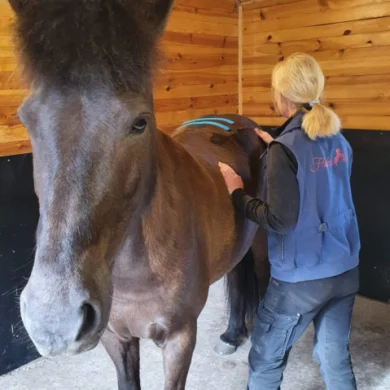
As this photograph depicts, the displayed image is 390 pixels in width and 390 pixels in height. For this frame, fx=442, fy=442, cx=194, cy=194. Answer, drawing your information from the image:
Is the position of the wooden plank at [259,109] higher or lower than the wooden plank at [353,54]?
lower

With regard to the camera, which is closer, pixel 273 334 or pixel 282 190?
pixel 282 190

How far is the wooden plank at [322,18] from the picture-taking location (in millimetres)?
2314

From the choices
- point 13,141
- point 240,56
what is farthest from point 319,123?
point 240,56

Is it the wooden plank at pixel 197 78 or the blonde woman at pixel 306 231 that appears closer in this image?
the blonde woman at pixel 306 231

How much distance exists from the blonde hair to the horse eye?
Answer: 0.59 meters

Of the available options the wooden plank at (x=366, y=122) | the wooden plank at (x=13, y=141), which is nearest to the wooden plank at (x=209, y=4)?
the wooden plank at (x=366, y=122)

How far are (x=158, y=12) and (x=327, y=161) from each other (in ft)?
2.14

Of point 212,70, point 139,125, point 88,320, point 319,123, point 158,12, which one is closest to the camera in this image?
point 88,320

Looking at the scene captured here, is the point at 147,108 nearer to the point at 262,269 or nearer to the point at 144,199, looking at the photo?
the point at 144,199

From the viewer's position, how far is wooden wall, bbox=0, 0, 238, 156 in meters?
2.50

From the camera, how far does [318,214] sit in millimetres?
1343

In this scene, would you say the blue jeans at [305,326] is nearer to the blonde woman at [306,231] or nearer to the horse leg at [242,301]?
the blonde woman at [306,231]

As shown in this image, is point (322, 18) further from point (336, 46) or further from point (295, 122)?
point (295, 122)

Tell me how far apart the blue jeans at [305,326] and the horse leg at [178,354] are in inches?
10.7
